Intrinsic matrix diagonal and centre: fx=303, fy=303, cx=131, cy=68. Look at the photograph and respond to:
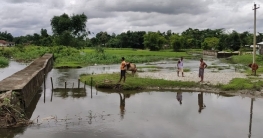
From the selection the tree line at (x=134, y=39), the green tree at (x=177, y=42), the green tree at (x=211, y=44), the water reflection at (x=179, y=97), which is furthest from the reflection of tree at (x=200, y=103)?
the green tree at (x=177, y=42)

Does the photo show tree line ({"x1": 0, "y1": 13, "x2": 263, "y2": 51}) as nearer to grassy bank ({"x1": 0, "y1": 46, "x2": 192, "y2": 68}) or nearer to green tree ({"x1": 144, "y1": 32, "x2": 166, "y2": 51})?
green tree ({"x1": 144, "y1": 32, "x2": 166, "y2": 51})

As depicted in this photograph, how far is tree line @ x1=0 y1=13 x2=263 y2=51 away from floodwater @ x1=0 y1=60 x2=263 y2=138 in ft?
185

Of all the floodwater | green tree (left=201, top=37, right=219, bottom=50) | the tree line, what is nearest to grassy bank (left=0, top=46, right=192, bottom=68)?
the tree line

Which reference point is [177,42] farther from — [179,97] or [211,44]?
[179,97]

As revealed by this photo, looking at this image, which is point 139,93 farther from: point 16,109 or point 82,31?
point 82,31

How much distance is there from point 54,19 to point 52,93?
66.7m

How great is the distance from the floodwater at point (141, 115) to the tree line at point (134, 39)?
56293 millimetres

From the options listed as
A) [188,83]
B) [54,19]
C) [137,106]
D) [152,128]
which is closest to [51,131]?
[152,128]

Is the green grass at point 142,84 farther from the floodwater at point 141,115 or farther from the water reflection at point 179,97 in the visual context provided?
the water reflection at point 179,97

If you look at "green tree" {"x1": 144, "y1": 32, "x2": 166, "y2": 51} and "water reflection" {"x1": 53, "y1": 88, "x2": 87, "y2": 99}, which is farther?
"green tree" {"x1": 144, "y1": 32, "x2": 166, "y2": 51}

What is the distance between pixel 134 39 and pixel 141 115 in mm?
102988

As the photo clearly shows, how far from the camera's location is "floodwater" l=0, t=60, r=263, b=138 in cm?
1195

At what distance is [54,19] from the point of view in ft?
273

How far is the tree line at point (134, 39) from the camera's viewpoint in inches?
3216
